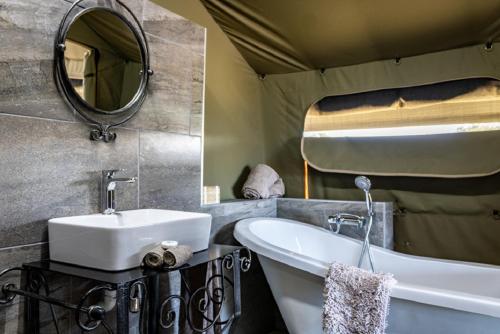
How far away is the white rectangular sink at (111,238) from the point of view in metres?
1.15

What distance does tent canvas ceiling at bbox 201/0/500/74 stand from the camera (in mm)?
2090

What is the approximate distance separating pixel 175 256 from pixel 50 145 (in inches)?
25.2

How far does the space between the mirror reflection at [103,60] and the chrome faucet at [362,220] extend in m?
1.43

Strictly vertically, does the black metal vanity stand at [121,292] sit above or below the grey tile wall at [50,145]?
below

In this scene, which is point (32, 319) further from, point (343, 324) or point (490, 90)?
point (490, 90)

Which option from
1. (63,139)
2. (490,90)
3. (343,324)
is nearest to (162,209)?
(63,139)

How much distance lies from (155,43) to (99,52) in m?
0.32

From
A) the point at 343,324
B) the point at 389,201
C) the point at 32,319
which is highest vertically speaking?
the point at 389,201

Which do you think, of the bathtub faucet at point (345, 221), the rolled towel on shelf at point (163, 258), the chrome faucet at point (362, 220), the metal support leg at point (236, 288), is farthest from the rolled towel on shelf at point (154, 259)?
the bathtub faucet at point (345, 221)

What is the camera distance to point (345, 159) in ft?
8.98

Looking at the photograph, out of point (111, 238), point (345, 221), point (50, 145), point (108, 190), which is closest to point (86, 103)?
point (50, 145)

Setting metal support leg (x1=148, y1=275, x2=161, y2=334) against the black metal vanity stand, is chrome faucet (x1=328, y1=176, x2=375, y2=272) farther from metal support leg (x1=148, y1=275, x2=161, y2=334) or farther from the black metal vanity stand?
metal support leg (x1=148, y1=275, x2=161, y2=334)

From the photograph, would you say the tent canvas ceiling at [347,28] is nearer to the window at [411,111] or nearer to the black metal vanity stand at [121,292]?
the window at [411,111]

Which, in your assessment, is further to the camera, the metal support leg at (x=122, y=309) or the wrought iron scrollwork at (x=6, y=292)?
the wrought iron scrollwork at (x=6, y=292)
